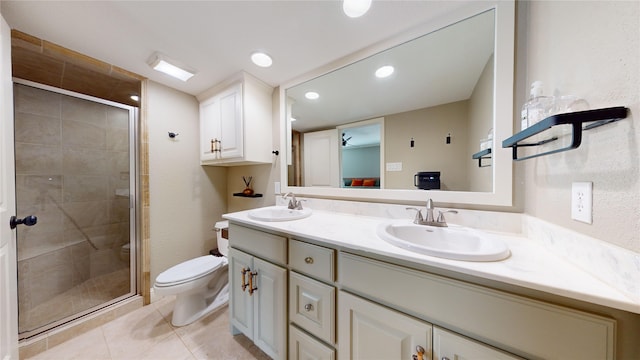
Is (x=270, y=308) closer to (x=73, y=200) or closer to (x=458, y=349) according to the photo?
(x=458, y=349)

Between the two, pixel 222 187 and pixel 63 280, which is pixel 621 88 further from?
pixel 63 280

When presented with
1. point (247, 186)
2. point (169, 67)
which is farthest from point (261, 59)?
point (247, 186)

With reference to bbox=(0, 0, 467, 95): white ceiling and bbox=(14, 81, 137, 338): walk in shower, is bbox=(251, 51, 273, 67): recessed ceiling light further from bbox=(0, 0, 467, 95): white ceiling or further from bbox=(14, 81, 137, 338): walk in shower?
bbox=(14, 81, 137, 338): walk in shower

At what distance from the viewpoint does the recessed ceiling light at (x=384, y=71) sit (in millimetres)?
1301

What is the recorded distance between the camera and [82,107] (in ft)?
6.07

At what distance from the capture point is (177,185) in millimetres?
1922

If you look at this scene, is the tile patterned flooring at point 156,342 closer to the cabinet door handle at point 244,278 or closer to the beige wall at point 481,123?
the cabinet door handle at point 244,278

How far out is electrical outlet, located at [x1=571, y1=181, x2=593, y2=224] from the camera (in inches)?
21.4

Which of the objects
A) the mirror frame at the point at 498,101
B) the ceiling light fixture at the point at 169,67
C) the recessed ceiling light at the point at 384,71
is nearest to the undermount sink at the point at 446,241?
the mirror frame at the point at 498,101

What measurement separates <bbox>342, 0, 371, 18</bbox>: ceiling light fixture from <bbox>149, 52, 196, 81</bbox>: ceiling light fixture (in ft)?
4.26

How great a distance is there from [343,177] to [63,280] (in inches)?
109

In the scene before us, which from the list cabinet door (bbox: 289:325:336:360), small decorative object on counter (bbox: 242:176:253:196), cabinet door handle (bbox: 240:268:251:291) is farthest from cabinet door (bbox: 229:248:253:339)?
small decorative object on counter (bbox: 242:176:253:196)

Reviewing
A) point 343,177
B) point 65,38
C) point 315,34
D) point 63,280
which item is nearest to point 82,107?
point 65,38

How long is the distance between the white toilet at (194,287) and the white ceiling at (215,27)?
1620 mm
